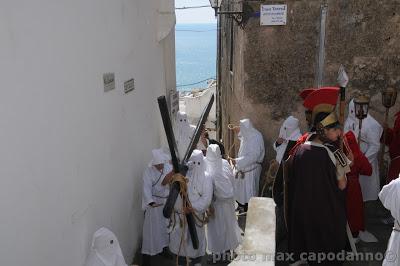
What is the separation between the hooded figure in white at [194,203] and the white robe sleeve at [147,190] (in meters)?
0.34

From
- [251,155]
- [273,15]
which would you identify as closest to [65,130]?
[251,155]

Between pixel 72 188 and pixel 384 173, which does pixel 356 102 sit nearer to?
pixel 384 173

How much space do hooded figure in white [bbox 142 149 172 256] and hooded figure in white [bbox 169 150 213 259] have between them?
0.81 feet

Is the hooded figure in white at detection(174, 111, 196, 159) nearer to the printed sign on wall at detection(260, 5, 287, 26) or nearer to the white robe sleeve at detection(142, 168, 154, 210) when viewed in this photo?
the white robe sleeve at detection(142, 168, 154, 210)

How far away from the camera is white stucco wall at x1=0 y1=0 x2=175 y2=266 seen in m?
2.53

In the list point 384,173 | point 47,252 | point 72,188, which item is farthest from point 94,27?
point 384,173

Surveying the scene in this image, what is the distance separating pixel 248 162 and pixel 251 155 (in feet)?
0.39

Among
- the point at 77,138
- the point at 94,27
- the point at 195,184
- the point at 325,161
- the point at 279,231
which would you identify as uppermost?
the point at 94,27

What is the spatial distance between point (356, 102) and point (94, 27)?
3317 millimetres

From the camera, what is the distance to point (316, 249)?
429 centimetres

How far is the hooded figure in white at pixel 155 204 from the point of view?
194 inches

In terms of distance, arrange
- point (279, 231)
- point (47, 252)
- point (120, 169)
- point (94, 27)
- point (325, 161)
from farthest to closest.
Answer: point (279, 231), point (120, 169), point (325, 161), point (94, 27), point (47, 252)

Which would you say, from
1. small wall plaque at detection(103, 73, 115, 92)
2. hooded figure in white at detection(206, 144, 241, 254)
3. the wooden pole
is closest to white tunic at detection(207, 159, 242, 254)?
hooded figure in white at detection(206, 144, 241, 254)

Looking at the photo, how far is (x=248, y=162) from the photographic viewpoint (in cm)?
634
